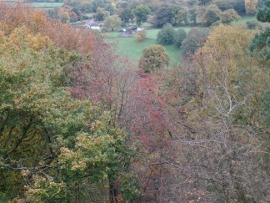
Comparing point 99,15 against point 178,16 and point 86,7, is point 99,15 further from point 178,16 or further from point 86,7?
point 178,16

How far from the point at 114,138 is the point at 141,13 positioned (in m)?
53.1

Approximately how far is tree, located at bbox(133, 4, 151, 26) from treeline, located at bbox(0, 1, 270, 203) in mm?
44474

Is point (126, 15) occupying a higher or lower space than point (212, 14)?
lower

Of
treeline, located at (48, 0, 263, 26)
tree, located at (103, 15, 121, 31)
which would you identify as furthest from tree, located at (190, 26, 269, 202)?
tree, located at (103, 15, 121, 31)

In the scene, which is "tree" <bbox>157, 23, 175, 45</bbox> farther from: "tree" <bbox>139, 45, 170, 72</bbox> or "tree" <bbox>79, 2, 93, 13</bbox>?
"tree" <bbox>79, 2, 93, 13</bbox>

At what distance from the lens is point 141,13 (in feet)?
199

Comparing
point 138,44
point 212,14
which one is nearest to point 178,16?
point 212,14

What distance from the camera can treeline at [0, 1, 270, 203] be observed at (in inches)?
342

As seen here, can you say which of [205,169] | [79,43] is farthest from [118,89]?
[79,43]

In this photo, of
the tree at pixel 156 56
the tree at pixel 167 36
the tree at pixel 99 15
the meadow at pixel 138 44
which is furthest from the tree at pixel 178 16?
the tree at pixel 156 56

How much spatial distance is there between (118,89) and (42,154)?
433 cm

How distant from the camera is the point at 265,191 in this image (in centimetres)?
810

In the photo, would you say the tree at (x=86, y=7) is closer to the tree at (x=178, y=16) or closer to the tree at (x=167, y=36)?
the tree at (x=178, y=16)

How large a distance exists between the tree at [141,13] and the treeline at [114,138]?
44.5 m
